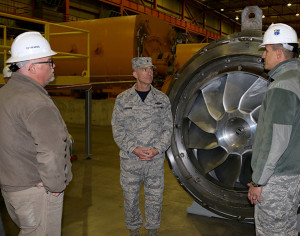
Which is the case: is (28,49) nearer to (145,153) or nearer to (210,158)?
(145,153)

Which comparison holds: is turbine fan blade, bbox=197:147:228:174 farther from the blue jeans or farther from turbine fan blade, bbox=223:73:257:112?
the blue jeans

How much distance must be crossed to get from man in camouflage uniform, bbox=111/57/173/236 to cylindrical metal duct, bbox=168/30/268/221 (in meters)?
0.17

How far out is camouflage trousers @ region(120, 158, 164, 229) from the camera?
2639mm

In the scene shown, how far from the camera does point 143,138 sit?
2646 mm

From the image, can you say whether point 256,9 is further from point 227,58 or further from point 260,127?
point 260,127

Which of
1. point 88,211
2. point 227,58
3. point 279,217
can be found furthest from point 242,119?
point 88,211

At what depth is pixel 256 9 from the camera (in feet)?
8.20

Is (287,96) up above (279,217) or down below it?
above

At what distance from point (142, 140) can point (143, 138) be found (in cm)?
2

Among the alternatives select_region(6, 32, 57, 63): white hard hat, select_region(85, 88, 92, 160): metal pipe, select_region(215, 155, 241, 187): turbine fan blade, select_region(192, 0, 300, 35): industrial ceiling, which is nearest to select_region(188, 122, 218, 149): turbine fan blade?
select_region(215, 155, 241, 187): turbine fan blade

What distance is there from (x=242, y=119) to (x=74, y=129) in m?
6.69

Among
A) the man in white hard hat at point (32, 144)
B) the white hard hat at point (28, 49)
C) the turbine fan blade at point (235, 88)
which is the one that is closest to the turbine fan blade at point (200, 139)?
the turbine fan blade at point (235, 88)

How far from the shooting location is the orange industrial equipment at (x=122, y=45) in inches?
289

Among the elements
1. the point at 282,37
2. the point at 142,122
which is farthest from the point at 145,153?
the point at 282,37
